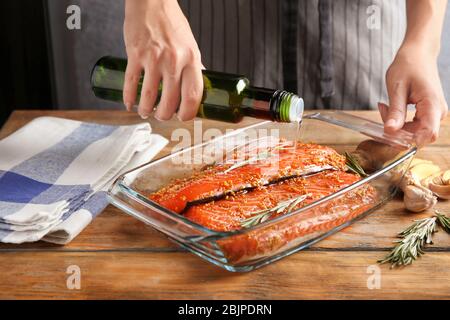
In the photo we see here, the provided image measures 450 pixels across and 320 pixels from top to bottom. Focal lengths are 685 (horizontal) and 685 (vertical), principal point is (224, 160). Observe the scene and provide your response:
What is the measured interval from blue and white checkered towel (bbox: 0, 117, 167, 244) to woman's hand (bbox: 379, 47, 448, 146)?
52 centimetres

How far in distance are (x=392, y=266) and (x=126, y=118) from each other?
2.98ft

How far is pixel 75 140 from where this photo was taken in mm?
1570


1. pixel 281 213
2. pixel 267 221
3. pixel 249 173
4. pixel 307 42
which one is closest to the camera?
pixel 267 221

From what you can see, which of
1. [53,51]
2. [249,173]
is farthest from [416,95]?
[53,51]

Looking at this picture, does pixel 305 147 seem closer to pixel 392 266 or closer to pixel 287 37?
pixel 392 266

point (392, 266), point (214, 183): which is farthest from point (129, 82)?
point (392, 266)

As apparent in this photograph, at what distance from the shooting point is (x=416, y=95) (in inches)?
57.2

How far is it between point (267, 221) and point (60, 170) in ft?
1.87

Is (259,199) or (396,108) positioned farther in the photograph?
(396,108)

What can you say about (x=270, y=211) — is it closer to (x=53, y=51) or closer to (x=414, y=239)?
(x=414, y=239)

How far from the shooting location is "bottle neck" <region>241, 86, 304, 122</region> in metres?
1.18

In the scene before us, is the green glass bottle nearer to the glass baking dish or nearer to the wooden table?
the glass baking dish

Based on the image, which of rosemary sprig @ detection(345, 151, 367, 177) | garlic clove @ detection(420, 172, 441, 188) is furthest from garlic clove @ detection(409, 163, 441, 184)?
rosemary sprig @ detection(345, 151, 367, 177)

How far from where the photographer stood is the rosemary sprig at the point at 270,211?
41.9 inches
